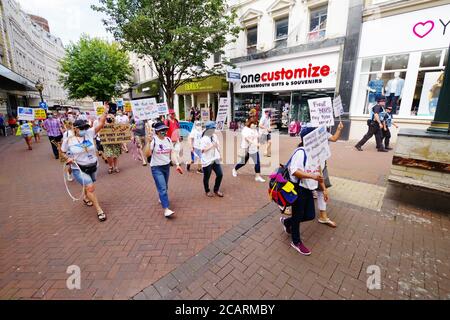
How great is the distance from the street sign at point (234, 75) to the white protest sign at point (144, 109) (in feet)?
31.6

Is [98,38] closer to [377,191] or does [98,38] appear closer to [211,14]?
[211,14]

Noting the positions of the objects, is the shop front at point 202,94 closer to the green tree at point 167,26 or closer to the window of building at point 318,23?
the green tree at point 167,26

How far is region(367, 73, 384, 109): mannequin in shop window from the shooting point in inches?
411

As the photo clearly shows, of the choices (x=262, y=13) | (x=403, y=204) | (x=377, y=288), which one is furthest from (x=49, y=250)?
(x=262, y=13)

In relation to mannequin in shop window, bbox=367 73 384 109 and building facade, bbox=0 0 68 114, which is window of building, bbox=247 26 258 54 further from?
building facade, bbox=0 0 68 114

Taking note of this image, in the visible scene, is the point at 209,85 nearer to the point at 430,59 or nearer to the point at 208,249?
the point at 430,59

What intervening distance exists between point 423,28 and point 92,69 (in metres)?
27.1

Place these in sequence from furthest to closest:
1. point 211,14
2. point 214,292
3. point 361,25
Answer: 1. point 211,14
2. point 361,25
3. point 214,292

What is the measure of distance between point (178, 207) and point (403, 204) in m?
4.55

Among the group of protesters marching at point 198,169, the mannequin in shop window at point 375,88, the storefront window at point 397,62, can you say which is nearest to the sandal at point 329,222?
the group of protesters marching at point 198,169

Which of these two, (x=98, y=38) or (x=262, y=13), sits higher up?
(x=98, y=38)

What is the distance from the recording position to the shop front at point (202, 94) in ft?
55.7

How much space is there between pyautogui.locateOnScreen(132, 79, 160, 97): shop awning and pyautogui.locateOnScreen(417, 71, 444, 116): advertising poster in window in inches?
854

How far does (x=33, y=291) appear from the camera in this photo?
251cm
